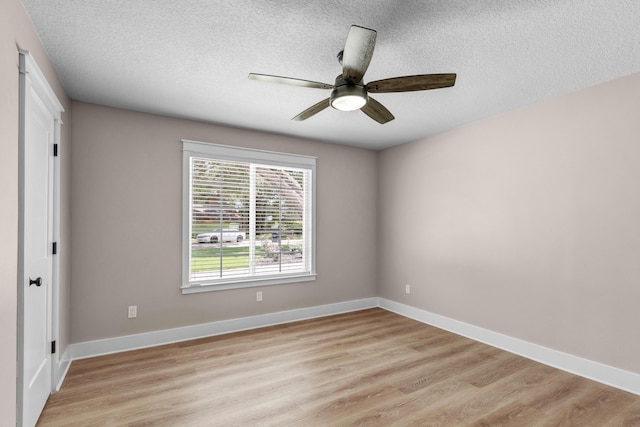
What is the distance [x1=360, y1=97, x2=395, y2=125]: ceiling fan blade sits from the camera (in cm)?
237

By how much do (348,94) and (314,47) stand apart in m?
0.48

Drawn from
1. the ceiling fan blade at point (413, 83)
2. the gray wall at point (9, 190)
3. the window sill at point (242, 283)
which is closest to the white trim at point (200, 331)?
the window sill at point (242, 283)

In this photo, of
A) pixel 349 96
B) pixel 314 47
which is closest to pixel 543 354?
pixel 349 96

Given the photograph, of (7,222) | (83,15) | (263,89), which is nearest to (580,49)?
(263,89)

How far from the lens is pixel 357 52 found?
1.77 metres

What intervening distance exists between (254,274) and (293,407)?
2.01 m

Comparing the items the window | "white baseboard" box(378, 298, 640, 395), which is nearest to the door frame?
the window

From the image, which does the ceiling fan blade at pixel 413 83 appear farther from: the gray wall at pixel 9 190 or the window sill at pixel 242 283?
the window sill at pixel 242 283

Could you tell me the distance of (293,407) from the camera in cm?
233

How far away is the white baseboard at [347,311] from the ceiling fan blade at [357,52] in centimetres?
309

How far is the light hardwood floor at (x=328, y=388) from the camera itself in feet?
7.25

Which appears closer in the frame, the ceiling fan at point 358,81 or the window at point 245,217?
the ceiling fan at point 358,81

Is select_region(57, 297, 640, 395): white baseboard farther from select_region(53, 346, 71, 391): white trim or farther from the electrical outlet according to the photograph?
the electrical outlet

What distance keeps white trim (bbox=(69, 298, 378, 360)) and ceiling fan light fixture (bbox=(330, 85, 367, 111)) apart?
295 centimetres
